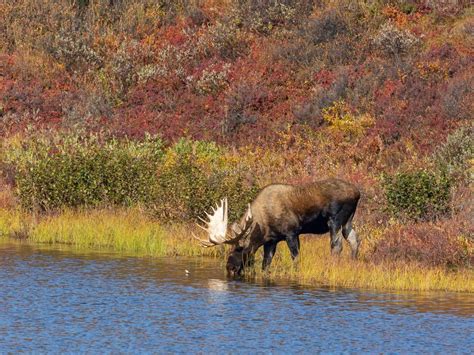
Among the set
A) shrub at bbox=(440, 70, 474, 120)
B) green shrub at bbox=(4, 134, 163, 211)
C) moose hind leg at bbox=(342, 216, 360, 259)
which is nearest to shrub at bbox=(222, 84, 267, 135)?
shrub at bbox=(440, 70, 474, 120)

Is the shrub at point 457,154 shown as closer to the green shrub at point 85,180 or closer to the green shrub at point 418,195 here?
the green shrub at point 418,195

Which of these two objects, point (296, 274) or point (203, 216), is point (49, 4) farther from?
point (296, 274)

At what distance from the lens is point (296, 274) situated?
19.3 metres

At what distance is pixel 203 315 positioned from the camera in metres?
15.3

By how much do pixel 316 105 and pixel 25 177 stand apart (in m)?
11.6

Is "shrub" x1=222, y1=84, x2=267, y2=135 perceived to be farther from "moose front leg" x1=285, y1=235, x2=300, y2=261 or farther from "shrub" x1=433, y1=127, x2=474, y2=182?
"moose front leg" x1=285, y1=235, x2=300, y2=261

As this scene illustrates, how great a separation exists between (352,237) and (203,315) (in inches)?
235

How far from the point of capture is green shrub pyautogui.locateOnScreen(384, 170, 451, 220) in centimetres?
2259

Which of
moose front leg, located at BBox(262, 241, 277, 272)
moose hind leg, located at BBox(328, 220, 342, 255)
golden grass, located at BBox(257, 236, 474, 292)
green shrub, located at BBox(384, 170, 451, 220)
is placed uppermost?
green shrub, located at BBox(384, 170, 451, 220)

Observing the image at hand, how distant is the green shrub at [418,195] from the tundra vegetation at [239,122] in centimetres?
4

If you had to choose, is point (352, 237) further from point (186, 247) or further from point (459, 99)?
point (459, 99)

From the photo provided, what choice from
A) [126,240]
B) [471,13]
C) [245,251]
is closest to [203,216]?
[126,240]

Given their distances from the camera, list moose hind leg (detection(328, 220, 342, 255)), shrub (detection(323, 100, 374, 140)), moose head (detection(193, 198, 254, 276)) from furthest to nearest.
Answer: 1. shrub (detection(323, 100, 374, 140))
2. moose hind leg (detection(328, 220, 342, 255))
3. moose head (detection(193, 198, 254, 276))

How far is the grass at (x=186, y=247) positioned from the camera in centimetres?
1811
